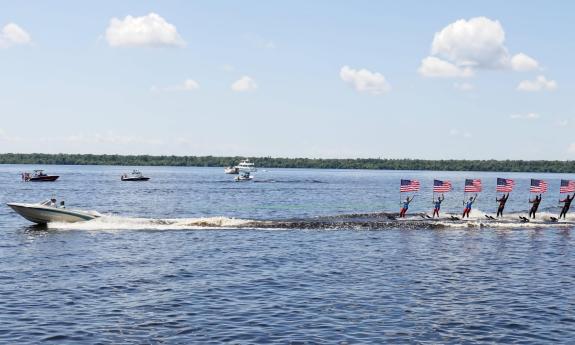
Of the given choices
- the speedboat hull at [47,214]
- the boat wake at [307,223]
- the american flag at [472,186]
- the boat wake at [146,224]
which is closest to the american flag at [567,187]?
the boat wake at [307,223]

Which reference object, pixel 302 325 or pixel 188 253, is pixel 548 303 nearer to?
pixel 302 325

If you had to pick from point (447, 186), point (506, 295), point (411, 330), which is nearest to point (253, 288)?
point (411, 330)

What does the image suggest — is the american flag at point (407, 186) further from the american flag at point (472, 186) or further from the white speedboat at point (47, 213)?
the white speedboat at point (47, 213)

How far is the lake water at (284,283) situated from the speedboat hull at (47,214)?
810mm

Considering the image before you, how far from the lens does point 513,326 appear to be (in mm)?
24906

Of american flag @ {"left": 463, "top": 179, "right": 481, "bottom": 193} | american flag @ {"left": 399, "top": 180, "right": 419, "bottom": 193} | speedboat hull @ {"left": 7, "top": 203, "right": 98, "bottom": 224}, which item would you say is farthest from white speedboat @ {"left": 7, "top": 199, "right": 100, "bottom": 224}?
american flag @ {"left": 463, "top": 179, "right": 481, "bottom": 193}

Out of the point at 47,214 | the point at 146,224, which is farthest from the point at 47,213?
the point at 146,224

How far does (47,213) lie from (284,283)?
3034cm

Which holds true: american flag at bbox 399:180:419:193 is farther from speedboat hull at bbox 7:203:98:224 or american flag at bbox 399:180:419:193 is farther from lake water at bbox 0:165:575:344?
speedboat hull at bbox 7:203:98:224

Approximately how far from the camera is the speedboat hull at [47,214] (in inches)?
2138

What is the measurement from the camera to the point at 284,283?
32.8m

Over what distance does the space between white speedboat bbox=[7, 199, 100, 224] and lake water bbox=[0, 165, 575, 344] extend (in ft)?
2.71

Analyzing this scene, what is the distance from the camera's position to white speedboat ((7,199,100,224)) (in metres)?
54.3

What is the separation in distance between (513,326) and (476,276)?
429 inches
